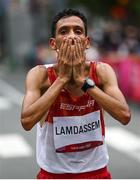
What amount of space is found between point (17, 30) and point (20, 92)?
16.1 m

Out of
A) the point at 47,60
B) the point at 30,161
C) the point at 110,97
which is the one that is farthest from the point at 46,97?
the point at 47,60

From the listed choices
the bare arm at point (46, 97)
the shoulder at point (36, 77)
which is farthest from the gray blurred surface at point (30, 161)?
the bare arm at point (46, 97)

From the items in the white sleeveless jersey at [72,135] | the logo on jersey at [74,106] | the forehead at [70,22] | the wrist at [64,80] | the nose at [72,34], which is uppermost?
the forehead at [70,22]

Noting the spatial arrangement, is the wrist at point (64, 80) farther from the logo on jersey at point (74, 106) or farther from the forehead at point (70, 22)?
the forehead at point (70, 22)

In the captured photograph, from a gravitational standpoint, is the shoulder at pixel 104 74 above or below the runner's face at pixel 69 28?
below

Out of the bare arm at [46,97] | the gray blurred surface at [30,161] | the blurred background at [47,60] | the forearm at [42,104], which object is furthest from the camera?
the blurred background at [47,60]

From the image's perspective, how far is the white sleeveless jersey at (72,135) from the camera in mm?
4543

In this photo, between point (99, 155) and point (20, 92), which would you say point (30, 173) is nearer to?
point (99, 155)

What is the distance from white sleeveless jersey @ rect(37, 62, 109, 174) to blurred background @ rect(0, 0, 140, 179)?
14.9 ft

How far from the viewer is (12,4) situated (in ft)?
138

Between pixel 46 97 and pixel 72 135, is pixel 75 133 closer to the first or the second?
pixel 72 135

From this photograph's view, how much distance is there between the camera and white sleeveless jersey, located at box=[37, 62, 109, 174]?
4543 mm

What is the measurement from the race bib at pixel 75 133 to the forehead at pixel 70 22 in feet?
1.96

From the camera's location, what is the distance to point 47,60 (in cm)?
3103
